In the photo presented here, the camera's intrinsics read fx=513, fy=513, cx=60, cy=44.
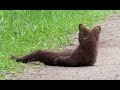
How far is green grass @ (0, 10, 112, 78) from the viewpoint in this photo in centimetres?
1069

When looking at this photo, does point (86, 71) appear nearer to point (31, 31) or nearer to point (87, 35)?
point (87, 35)

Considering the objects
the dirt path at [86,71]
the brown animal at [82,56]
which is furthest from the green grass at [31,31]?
the brown animal at [82,56]

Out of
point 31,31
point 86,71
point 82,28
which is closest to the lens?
point 86,71

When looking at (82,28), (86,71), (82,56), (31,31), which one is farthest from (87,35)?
(31,31)

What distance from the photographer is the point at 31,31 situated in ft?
42.3

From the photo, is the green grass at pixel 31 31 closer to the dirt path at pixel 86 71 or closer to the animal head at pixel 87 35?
the dirt path at pixel 86 71

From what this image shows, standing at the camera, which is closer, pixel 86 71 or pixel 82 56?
pixel 86 71

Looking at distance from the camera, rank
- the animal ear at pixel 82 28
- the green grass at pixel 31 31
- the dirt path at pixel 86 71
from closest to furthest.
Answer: the dirt path at pixel 86 71
the animal ear at pixel 82 28
the green grass at pixel 31 31

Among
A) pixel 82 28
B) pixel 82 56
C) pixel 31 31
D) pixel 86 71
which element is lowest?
pixel 86 71

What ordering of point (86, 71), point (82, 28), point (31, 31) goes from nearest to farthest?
point (86, 71), point (82, 28), point (31, 31)

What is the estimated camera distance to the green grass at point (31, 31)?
10688mm

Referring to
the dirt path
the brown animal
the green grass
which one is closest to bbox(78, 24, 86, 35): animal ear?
the brown animal

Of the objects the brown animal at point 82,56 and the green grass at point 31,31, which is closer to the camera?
the brown animal at point 82,56
